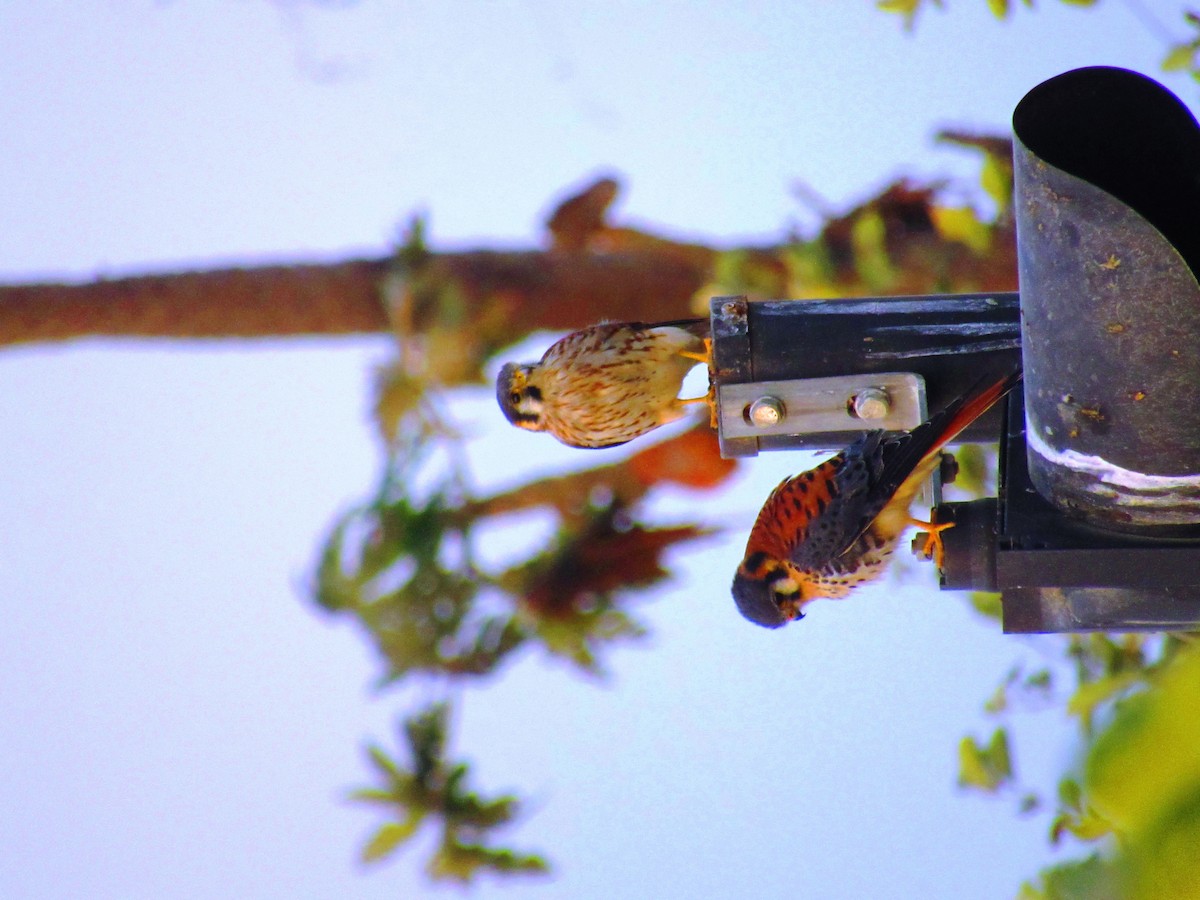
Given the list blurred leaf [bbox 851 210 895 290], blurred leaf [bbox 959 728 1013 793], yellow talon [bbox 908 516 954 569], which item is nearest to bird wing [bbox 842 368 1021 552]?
yellow talon [bbox 908 516 954 569]

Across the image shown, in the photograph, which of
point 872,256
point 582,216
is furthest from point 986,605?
point 582,216

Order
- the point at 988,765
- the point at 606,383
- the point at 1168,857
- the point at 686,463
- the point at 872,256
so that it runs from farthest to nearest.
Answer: the point at 686,463
the point at 872,256
the point at 606,383
the point at 988,765
the point at 1168,857

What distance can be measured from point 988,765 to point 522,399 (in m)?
1.54

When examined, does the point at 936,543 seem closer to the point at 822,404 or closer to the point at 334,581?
the point at 822,404

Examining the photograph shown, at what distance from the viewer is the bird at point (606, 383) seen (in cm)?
310

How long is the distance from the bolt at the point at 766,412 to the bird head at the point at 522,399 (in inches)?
49.3

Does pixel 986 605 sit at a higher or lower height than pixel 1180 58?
lower

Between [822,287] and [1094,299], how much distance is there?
247 cm

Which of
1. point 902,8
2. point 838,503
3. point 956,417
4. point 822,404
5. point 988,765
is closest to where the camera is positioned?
point 956,417

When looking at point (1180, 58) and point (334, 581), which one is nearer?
point (1180, 58)

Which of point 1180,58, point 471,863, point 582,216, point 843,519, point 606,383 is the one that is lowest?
point 471,863

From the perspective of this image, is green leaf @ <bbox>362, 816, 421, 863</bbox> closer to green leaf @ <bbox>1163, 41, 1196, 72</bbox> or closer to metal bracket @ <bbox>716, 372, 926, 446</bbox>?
metal bracket @ <bbox>716, 372, 926, 446</bbox>

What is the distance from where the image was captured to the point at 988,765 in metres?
2.95

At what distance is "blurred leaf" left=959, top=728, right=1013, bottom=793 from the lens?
9.61 ft
